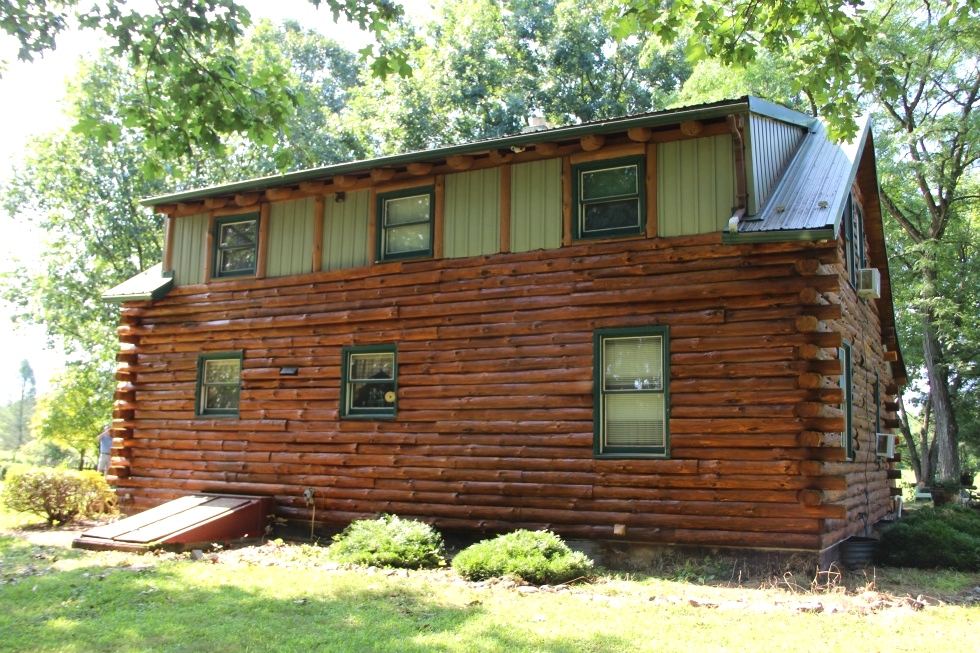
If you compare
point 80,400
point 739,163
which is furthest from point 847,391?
point 80,400

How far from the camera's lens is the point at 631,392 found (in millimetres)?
10758

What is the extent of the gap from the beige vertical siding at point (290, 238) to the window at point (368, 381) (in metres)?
1.94

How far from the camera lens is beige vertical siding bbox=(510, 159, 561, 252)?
38.4ft

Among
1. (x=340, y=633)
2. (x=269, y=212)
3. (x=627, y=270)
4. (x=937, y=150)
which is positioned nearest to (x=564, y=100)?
(x=937, y=150)

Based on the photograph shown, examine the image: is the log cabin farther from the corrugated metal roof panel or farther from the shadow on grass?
the shadow on grass

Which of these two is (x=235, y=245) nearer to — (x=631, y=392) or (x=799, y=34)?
(x=631, y=392)

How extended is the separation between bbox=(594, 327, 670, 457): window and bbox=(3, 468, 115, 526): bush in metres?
9.64

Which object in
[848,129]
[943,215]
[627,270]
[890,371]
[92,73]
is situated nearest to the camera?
[848,129]

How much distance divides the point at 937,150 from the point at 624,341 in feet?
71.4

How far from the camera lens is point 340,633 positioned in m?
6.82

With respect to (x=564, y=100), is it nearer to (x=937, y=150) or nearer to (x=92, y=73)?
(x=937, y=150)

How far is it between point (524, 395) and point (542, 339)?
0.85 m

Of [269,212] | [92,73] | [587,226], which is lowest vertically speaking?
[587,226]

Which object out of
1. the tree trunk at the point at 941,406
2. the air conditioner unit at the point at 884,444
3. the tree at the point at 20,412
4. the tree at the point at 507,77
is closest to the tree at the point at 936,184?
the tree trunk at the point at 941,406
